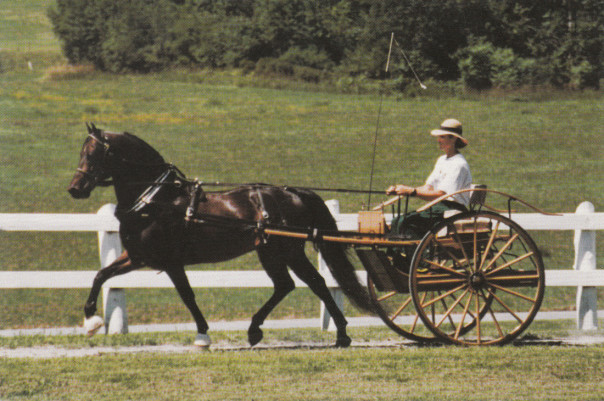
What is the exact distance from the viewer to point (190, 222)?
20.3 ft

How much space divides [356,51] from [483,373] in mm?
3981

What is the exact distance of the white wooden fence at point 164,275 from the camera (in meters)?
7.54

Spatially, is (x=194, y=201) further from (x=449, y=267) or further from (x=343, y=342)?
(x=449, y=267)

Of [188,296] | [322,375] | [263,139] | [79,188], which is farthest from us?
[263,139]

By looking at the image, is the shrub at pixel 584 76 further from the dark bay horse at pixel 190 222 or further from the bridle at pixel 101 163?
the bridle at pixel 101 163

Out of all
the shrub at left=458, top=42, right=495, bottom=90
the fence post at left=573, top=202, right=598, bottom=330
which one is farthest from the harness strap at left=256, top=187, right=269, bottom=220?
the fence post at left=573, top=202, right=598, bottom=330

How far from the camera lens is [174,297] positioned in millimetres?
12672

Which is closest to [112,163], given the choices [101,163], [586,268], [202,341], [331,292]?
[101,163]

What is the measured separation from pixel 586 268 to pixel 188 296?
4.19 meters

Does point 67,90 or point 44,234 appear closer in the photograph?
point 44,234

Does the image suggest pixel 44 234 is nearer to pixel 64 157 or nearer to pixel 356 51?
pixel 64 157

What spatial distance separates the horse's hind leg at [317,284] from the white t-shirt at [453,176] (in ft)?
4.00

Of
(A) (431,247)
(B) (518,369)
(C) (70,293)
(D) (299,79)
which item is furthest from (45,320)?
(B) (518,369)

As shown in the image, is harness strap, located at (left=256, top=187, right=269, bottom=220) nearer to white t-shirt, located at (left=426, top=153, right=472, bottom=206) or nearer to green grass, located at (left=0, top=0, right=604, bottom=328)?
white t-shirt, located at (left=426, top=153, right=472, bottom=206)
